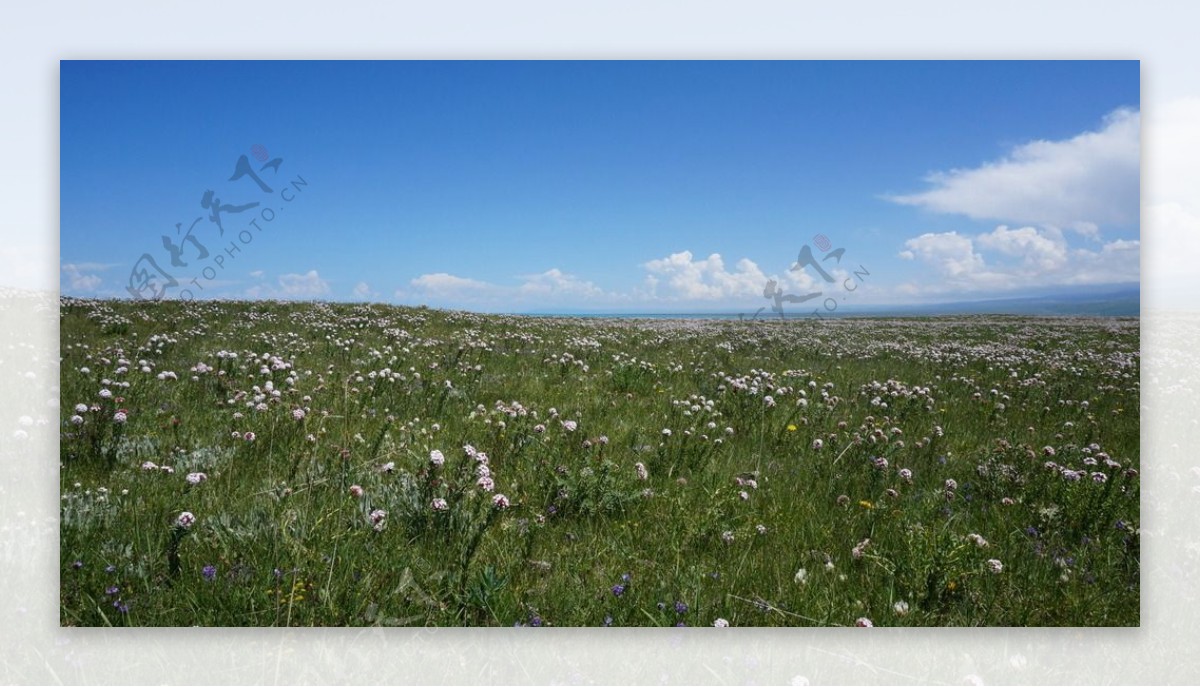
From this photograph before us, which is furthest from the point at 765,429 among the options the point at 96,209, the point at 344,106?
the point at 96,209

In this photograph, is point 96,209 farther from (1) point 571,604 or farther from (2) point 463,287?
(1) point 571,604

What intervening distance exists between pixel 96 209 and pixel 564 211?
3.17m

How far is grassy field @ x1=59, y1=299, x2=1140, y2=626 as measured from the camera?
355 centimetres

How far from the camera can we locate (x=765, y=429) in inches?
215
